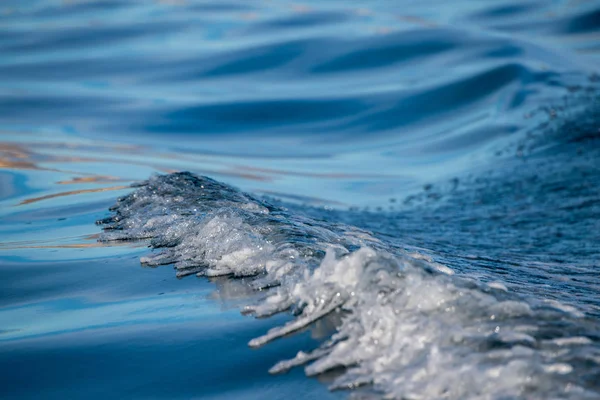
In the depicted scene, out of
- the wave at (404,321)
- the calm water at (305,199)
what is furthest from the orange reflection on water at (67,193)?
the wave at (404,321)

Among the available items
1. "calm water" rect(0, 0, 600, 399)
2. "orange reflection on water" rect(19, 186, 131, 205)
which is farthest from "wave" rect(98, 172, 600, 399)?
"orange reflection on water" rect(19, 186, 131, 205)

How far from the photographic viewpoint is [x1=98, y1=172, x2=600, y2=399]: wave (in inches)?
52.9

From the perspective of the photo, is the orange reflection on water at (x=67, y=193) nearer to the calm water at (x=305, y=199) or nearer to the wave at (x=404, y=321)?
the calm water at (x=305, y=199)

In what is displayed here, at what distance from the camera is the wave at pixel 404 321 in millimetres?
1345

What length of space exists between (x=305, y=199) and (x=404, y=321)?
9.69 ft

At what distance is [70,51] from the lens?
29.1 ft

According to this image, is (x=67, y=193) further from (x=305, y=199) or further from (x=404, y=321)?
(x=404, y=321)

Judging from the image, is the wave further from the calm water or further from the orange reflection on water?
the orange reflection on water

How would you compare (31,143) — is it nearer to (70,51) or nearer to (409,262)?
(70,51)

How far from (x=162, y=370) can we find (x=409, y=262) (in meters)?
0.59

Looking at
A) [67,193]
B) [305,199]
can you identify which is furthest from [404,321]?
[305,199]

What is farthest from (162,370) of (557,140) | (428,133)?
(428,133)

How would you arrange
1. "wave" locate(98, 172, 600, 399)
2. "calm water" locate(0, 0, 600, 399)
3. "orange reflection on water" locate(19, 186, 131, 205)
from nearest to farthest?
1. "wave" locate(98, 172, 600, 399)
2. "calm water" locate(0, 0, 600, 399)
3. "orange reflection on water" locate(19, 186, 131, 205)

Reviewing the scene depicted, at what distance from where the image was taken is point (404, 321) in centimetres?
152
